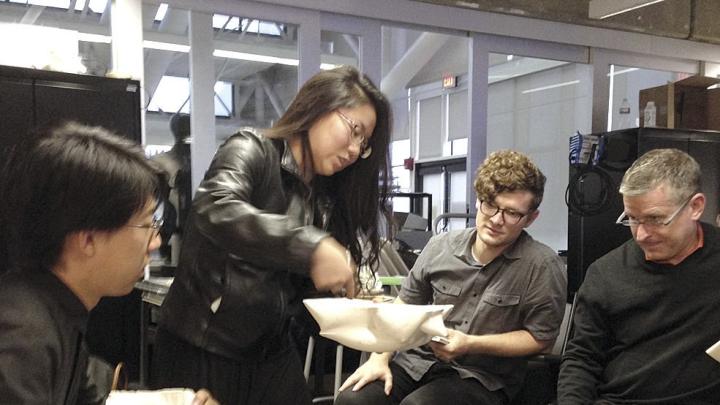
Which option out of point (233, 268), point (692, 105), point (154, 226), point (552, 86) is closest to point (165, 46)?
point (233, 268)

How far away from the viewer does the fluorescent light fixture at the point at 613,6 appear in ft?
11.9

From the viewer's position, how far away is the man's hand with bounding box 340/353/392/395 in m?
1.79

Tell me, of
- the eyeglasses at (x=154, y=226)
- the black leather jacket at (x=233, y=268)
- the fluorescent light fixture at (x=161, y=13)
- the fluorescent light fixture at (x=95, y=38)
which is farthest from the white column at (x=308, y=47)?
the eyeglasses at (x=154, y=226)

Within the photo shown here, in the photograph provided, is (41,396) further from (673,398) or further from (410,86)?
(410,86)

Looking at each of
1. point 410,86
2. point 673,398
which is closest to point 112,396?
point 673,398

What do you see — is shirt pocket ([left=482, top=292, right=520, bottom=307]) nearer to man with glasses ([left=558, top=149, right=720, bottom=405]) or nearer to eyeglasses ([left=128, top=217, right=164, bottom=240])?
man with glasses ([left=558, top=149, right=720, bottom=405])

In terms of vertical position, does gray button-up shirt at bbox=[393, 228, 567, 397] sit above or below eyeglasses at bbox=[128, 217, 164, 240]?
below

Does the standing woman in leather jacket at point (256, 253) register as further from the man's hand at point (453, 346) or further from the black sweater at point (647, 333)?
the black sweater at point (647, 333)

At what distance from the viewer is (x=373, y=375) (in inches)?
71.5

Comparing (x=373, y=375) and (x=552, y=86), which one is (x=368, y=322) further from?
(x=552, y=86)

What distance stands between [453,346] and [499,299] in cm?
26

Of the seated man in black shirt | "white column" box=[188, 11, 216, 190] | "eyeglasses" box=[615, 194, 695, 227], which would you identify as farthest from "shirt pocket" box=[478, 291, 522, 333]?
"white column" box=[188, 11, 216, 190]

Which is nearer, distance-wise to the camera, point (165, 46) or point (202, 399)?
point (202, 399)

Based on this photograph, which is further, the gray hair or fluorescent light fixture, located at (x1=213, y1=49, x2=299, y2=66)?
fluorescent light fixture, located at (x1=213, y1=49, x2=299, y2=66)
